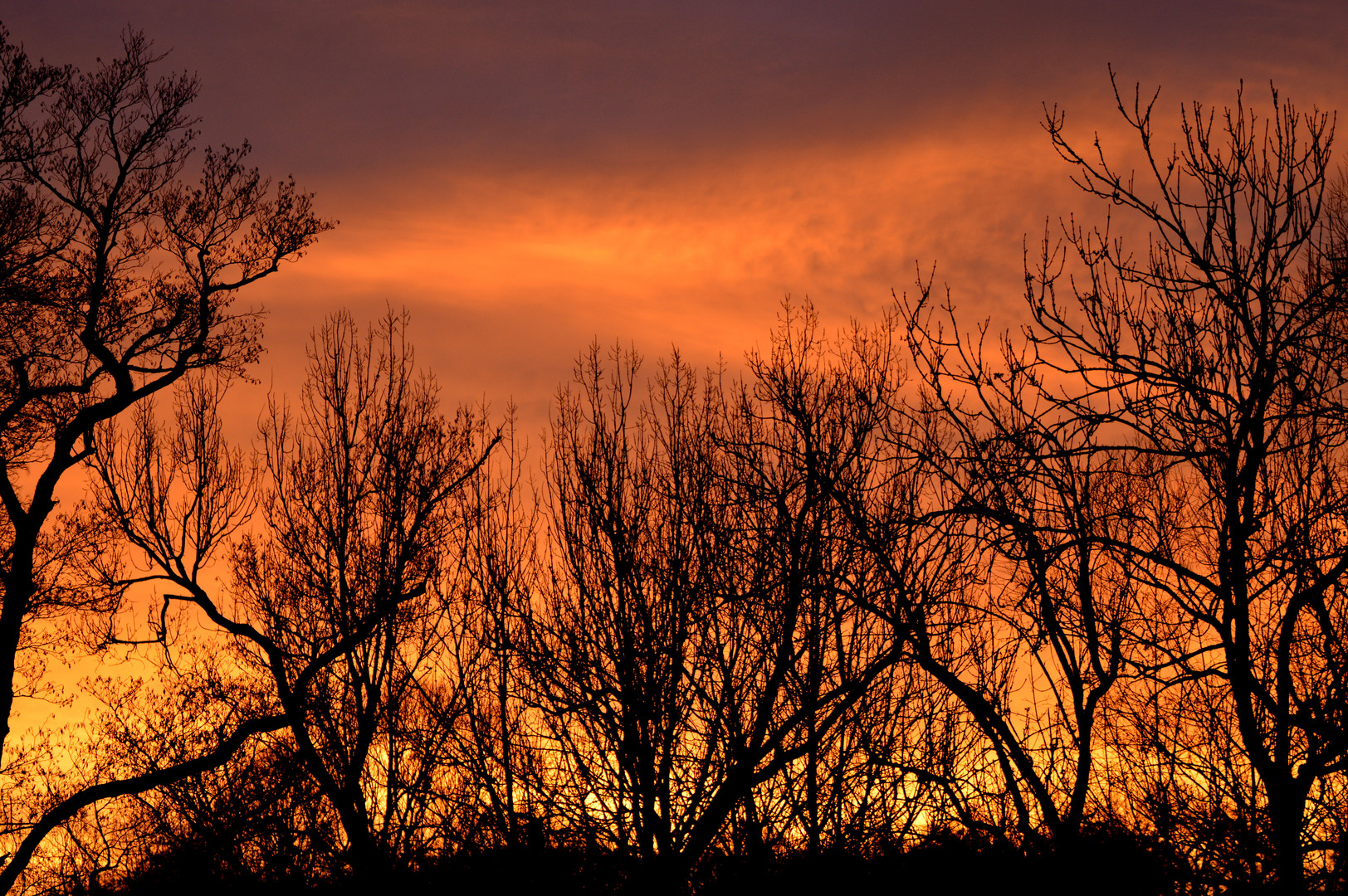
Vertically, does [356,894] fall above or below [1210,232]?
below

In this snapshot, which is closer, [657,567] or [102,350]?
[657,567]

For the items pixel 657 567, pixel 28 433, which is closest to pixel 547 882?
pixel 657 567

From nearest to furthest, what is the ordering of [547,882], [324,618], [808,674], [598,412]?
[808,674]
[598,412]
[547,882]
[324,618]

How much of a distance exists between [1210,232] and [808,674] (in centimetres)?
633

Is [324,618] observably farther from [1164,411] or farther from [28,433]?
[1164,411]

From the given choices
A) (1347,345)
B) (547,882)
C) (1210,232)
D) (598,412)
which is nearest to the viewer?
(1347,345)

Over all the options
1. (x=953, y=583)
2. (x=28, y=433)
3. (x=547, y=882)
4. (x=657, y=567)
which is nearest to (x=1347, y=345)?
(x=953, y=583)

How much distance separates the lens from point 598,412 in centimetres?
1209

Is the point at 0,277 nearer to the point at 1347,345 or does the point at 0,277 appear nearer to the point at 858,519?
the point at 858,519

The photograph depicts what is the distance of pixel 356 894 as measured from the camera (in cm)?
1377

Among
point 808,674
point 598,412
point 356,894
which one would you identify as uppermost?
point 598,412

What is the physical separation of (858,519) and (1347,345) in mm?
2569

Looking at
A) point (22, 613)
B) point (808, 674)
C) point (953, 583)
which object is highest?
point (22, 613)

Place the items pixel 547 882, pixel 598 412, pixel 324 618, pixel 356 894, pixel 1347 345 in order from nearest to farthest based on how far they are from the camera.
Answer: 1. pixel 1347 345
2. pixel 598 412
3. pixel 547 882
4. pixel 356 894
5. pixel 324 618
